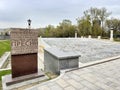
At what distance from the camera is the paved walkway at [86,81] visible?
3033 mm

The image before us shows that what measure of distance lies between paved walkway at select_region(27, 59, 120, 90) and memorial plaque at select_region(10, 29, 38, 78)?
752mm

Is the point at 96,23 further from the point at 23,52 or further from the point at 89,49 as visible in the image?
the point at 23,52

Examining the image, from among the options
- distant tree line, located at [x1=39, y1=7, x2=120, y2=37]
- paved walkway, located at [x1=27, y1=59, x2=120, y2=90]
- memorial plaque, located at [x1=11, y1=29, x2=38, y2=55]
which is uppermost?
distant tree line, located at [x1=39, y1=7, x2=120, y2=37]

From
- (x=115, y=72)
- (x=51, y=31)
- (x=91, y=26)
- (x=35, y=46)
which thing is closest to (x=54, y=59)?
(x=35, y=46)

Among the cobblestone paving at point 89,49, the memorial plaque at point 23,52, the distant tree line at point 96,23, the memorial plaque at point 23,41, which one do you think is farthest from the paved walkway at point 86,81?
the distant tree line at point 96,23

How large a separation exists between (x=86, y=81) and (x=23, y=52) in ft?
6.58

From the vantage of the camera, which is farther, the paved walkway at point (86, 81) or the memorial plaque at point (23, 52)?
the memorial plaque at point (23, 52)

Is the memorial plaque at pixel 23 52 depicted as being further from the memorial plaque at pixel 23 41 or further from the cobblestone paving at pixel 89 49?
the cobblestone paving at pixel 89 49

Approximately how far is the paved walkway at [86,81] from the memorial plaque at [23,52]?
75cm

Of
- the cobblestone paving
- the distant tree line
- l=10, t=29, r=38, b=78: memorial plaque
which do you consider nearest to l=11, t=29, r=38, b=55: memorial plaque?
l=10, t=29, r=38, b=78: memorial plaque

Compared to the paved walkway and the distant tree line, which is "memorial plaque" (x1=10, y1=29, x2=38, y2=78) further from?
the distant tree line

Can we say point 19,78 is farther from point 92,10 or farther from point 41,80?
point 92,10

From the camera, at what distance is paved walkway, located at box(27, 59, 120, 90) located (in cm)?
303

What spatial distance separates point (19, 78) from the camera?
11.1 feet
